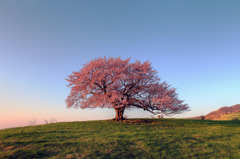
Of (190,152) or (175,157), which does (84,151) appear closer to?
(175,157)

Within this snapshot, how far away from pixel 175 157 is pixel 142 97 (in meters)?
14.0

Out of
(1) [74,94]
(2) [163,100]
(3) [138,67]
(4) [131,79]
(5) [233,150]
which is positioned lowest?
(5) [233,150]

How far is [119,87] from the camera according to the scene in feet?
81.7

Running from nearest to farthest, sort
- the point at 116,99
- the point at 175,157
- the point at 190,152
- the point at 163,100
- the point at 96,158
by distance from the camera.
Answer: the point at 96,158 → the point at 175,157 → the point at 190,152 → the point at 163,100 → the point at 116,99

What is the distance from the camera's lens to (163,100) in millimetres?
21203

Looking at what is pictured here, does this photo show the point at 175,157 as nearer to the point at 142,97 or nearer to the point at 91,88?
the point at 142,97

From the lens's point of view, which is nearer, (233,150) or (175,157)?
(175,157)

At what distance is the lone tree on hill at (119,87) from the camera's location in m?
23.9

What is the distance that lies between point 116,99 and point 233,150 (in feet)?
48.4

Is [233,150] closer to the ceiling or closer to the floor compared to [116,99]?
closer to the floor

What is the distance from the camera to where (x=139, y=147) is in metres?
12.4

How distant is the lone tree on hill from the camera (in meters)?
23.9

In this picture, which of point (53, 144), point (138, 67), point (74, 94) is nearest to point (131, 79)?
point (138, 67)

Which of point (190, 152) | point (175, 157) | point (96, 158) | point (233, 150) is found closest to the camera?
point (96, 158)
